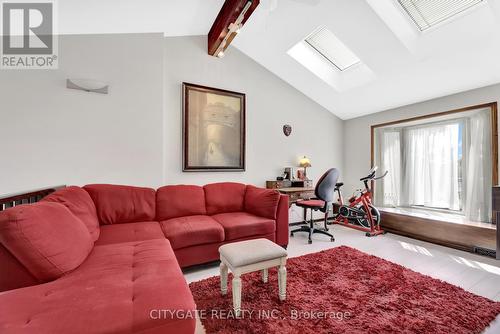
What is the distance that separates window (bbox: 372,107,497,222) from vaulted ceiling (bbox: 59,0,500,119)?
0.68 m

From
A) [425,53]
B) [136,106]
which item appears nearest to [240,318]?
[136,106]

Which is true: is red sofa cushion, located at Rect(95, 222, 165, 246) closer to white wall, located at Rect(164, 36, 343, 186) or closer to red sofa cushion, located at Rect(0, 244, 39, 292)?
Answer: red sofa cushion, located at Rect(0, 244, 39, 292)

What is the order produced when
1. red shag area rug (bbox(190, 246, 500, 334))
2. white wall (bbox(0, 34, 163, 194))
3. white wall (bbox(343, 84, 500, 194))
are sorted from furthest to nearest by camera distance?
white wall (bbox(343, 84, 500, 194)), white wall (bbox(0, 34, 163, 194)), red shag area rug (bbox(190, 246, 500, 334))

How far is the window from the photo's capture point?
9.86ft

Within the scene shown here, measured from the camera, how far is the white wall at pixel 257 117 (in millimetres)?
3207

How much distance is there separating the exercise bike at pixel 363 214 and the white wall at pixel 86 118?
10.8ft

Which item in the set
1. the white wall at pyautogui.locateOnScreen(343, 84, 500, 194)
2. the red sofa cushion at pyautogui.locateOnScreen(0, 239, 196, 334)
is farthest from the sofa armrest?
the white wall at pyautogui.locateOnScreen(343, 84, 500, 194)

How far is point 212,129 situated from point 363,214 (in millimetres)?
3026

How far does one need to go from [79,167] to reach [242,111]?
2.41 meters

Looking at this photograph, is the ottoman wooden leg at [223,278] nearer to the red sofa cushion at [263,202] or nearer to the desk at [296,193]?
the red sofa cushion at [263,202]

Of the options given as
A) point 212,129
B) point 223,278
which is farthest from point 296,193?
point 223,278

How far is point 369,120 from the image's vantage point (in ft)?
14.2

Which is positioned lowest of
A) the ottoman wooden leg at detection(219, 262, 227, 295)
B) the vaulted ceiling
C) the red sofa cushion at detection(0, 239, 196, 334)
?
the ottoman wooden leg at detection(219, 262, 227, 295)

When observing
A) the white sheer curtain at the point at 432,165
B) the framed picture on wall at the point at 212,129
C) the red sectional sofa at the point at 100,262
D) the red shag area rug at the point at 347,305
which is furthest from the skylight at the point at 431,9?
the red sectional sofa at the point at 100,262
